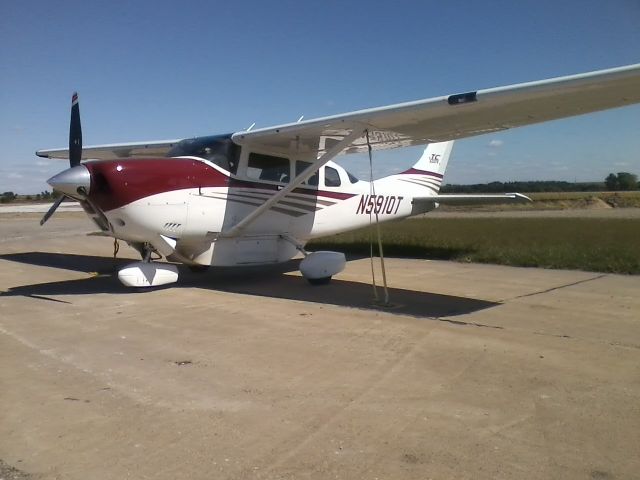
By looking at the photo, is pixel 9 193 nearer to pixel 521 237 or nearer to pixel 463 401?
pixel 521 237

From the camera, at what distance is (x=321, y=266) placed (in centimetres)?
902

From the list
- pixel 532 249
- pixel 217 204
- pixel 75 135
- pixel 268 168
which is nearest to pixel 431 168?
pixel 532 249

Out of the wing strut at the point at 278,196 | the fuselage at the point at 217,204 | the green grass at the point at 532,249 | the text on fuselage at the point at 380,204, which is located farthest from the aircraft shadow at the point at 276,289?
the green grass at the point at 532,249

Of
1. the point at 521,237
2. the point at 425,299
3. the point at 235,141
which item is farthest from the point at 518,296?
the point at 521,237

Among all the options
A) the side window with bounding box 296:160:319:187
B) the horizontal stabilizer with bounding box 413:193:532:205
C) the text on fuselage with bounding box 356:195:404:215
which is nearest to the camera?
the side window with bounding box 296:160:319:187

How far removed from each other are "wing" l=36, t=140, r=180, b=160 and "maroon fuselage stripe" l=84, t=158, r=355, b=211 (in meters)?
3.41

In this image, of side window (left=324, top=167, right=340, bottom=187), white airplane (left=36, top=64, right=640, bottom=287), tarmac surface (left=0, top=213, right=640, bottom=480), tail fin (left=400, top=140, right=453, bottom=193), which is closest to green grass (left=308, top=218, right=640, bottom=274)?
tail fin (left=400, top=140, right=453, bottom=193)

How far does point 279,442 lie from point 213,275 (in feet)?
25.7

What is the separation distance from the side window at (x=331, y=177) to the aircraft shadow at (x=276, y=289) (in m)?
2.10

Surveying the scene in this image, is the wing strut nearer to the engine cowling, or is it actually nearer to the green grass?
the engine cowling

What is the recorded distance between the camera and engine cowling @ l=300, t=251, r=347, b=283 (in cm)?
902

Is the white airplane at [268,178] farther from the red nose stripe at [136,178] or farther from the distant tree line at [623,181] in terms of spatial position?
the distant tree line at [623,181]

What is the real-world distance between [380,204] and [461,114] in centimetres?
524

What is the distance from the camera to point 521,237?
16.5 metres
